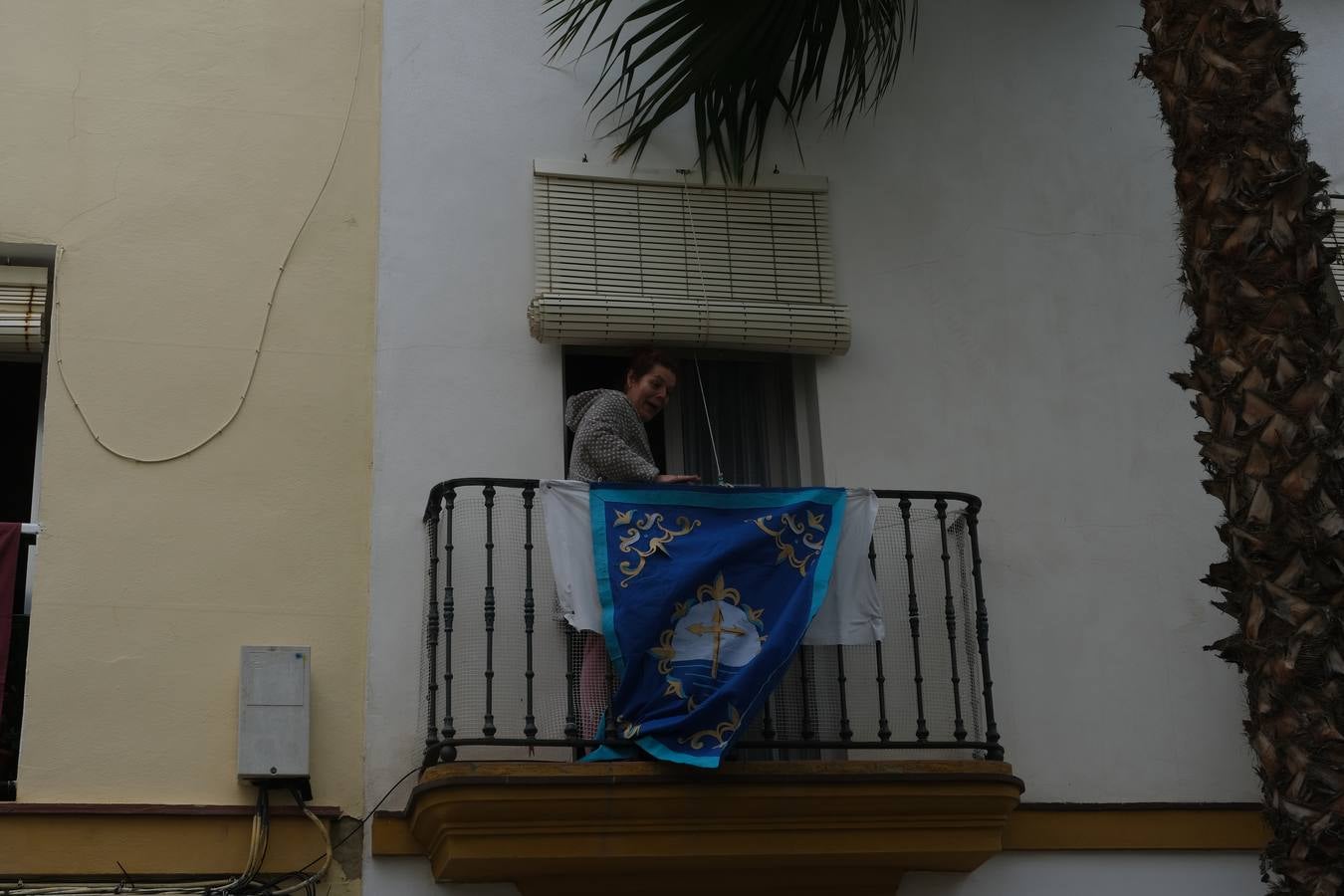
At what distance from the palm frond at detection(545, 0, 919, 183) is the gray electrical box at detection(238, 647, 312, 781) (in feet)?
9.59

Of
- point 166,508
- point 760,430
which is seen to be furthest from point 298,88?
point 760,430

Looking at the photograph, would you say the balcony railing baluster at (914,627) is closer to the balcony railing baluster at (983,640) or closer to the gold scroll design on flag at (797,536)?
the balcony railing baluster at (983,640)

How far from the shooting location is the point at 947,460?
853cm

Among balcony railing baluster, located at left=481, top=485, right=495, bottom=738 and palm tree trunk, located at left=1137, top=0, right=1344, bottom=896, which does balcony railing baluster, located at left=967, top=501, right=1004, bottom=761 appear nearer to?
palm tree trunk, located at left=1137, top=0, right=1344, bottom=896

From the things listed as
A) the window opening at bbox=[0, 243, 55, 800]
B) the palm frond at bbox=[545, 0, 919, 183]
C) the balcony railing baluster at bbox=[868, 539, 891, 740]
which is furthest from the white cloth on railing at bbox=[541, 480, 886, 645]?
the window opening at bbox=[0, 243, 55, 800]

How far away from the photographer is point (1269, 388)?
268 inches

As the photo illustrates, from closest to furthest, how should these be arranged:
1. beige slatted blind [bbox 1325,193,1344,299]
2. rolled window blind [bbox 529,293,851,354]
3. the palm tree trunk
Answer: the palm tree trunk, rolled window blind [bbox 529,293,851,354], beige slatted blind [bbox 1325,193,1344,299]

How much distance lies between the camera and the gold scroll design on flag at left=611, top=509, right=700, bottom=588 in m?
7.40

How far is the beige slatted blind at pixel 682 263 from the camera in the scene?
836 centimetres

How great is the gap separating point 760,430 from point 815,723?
60.8 inches

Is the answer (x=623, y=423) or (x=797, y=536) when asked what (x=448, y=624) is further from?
(x=797, y=536)

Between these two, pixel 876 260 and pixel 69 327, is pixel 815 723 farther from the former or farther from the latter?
pixel 69 327

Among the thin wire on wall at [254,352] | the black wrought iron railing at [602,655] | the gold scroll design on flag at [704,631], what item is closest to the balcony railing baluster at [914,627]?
the black wrought iron railing at [602,655]

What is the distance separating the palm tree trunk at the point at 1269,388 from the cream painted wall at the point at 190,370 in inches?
137
